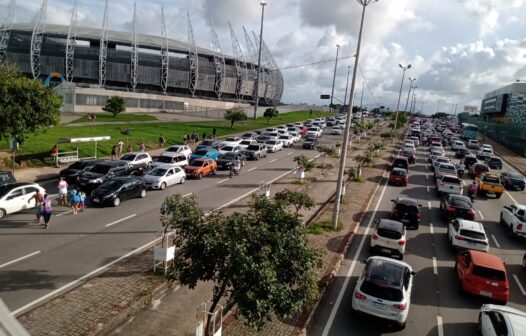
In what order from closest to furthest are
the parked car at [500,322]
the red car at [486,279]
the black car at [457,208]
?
the parked car at [500,322] < the red car at [486,279] < the black car at [457,208]

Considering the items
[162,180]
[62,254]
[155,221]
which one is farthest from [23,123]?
[62,254]

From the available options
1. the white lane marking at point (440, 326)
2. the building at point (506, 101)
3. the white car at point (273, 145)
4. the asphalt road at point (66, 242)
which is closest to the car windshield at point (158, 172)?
the asphalt road at point (66, 242)

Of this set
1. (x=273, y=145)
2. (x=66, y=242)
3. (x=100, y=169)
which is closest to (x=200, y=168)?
(x=100, y=169)

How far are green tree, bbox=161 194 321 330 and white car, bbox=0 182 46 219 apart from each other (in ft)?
45.3

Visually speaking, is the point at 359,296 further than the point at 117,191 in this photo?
No

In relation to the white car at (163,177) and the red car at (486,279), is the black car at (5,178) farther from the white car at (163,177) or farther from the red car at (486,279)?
the red car at (486,279)

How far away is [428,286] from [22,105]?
2614 centimetres

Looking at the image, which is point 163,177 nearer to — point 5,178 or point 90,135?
point 5,178

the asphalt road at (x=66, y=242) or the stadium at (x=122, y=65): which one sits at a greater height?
the stadium at (x=122, y=65)

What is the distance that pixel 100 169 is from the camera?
2662 centimetres

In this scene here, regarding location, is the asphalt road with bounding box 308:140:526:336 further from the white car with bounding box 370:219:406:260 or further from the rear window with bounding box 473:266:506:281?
the rear window with bounding box 473:266:506:281

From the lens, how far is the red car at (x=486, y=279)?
1387 cm

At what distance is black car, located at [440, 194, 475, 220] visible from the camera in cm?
2308

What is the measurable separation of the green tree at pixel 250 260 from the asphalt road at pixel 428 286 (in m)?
3.61
